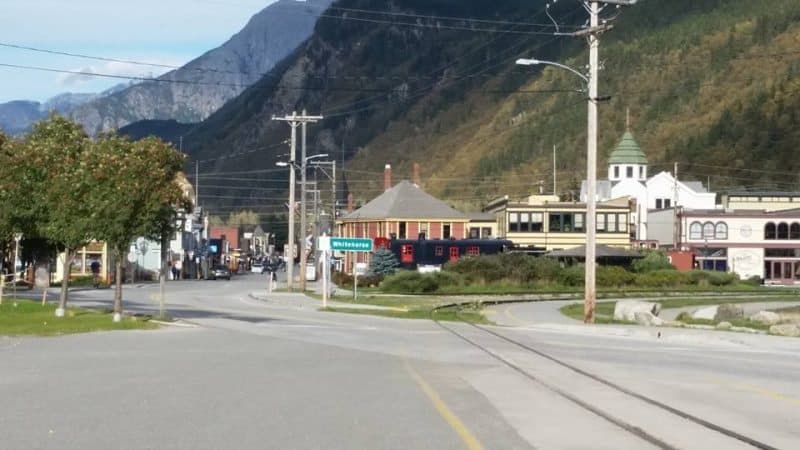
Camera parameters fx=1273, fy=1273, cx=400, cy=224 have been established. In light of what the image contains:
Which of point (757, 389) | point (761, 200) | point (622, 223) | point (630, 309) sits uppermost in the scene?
point (761, 200)

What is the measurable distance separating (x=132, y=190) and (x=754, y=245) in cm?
8289

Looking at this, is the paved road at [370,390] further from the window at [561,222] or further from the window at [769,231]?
the window at [769,231]

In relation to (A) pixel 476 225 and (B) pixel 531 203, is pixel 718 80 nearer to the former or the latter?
(A) pixel 476 225

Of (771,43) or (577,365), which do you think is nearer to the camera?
(577,365)

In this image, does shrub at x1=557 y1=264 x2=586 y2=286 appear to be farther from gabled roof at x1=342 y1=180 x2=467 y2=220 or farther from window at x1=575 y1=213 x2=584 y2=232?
gabled roof at x1=342 y1=180 x2=467 y2=220

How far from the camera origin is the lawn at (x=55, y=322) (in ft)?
111

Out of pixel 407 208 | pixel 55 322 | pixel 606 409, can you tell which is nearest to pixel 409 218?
pixel 407 208

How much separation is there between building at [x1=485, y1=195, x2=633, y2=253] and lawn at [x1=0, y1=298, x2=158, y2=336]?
6819 centimetres

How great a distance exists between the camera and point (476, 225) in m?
131

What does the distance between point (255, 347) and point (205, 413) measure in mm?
12760

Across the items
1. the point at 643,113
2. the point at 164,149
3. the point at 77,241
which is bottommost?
the point at 77,241

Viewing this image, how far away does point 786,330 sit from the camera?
1417 inches

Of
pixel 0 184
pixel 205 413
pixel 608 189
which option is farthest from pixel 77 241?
pixel 608 189

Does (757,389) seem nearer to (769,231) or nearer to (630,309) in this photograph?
(630,309)
